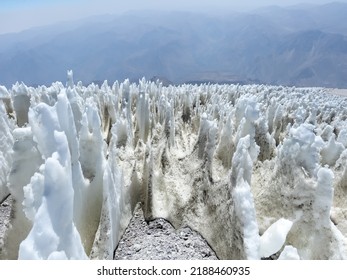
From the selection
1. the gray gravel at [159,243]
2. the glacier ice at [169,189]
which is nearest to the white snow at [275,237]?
the glacier ice at [169,189]

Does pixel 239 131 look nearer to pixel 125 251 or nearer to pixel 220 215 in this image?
pixel 220 215

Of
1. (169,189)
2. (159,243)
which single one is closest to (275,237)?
(159,243)

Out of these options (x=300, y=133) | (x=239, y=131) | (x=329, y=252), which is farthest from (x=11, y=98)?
(x=329, y=252)

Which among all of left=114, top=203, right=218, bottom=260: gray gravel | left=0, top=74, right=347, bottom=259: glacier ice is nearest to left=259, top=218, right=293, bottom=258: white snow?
left=0, top=74, right=347, bottom=259: glacier ice

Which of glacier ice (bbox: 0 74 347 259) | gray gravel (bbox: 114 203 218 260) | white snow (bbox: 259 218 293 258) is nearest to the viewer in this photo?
glacier ice (bbox: 0 74 347 259)

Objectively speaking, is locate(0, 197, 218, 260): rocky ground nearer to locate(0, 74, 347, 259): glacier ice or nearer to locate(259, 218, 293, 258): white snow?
locate(0, 74, 347, 259): glacier ice

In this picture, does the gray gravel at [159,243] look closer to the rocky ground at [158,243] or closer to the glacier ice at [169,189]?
the rocky ground at [158,243]
